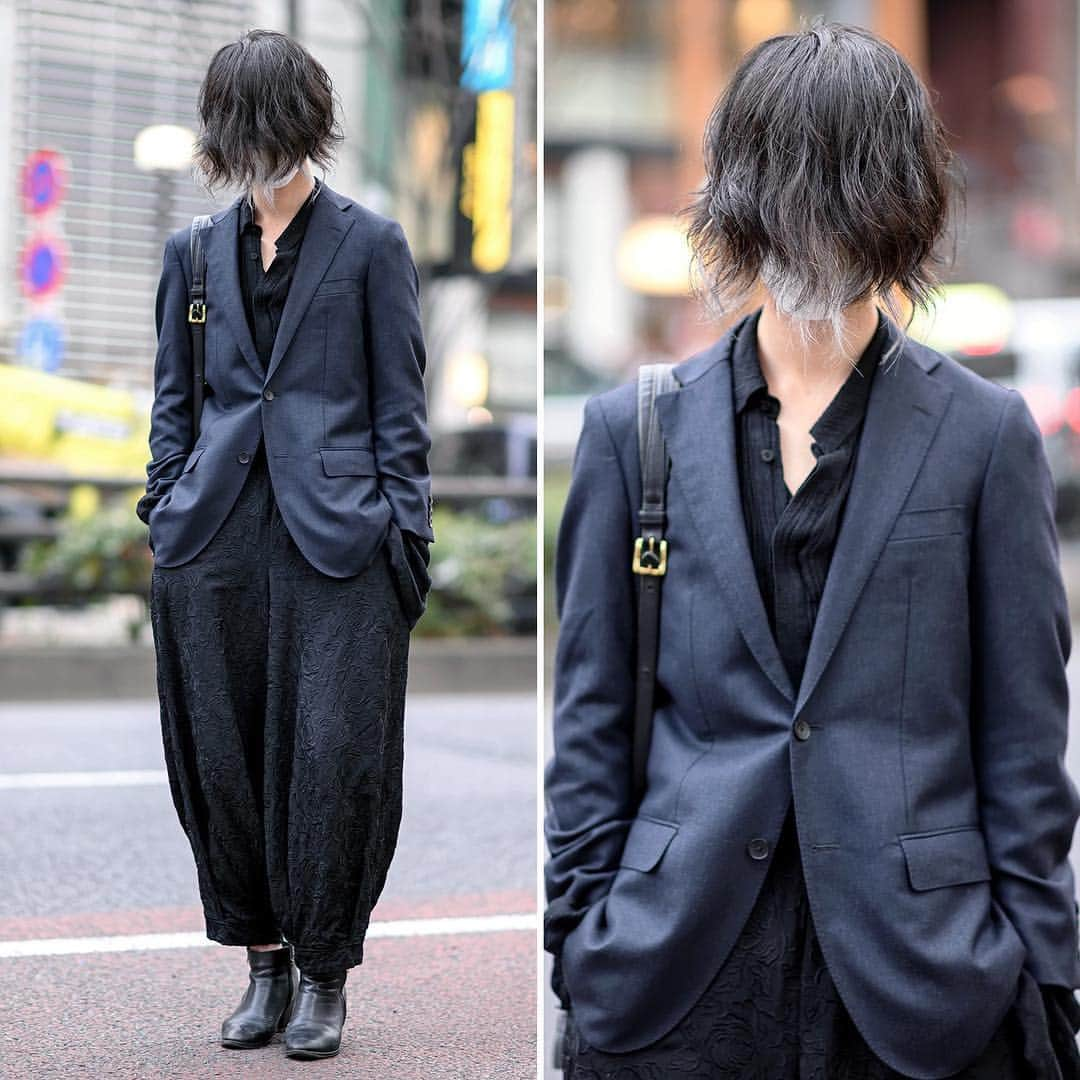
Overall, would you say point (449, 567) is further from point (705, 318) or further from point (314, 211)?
point (705, 318)

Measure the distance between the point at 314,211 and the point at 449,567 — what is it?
7495mm

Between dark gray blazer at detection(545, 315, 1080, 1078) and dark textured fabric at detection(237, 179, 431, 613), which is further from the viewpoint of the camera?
dark textured fabric at detection(237, 179, 431, 613)

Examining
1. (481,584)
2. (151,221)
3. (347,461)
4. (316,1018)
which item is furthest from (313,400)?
(151,221)

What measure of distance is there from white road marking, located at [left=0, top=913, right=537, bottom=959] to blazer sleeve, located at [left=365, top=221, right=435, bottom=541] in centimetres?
159

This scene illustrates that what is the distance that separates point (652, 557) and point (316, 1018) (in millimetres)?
1861

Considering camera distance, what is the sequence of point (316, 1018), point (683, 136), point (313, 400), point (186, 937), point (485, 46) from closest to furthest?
1. point (313, 400)
2. point (316, 1018)
3. point (186, 937)
4. point (485, 46)
5. point (683, 136)

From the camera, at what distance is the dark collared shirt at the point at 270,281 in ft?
11.4

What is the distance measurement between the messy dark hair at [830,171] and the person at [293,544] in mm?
1534

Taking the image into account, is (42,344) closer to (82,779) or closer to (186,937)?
(82,779)

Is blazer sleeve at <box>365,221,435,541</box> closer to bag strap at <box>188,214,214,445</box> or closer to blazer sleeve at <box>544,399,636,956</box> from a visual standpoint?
bag strap at <box>188,214,214,445</box>

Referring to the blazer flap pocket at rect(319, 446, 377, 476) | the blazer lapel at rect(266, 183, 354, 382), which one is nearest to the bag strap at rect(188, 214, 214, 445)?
the blazer lapel at rect(266, 183, 354, 382)

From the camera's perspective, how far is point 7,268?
534 inches

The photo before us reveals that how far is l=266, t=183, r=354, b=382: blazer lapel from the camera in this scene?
3398 millimetres

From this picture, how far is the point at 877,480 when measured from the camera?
6.55ft
